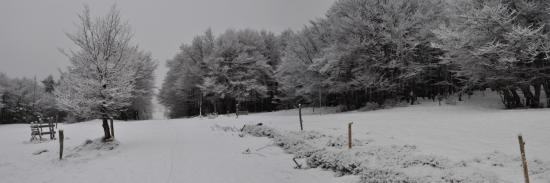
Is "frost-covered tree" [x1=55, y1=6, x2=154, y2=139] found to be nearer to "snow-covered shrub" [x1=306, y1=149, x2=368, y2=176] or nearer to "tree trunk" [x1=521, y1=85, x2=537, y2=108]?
"snow-covered shrub" [x1=306, y1=149, x2=368, y2=176]

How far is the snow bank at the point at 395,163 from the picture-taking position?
20.5ft

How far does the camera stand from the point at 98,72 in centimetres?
1484

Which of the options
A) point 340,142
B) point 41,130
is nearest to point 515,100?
point 340,142

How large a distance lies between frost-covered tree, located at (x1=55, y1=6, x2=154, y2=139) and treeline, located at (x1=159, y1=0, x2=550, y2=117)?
15003mm

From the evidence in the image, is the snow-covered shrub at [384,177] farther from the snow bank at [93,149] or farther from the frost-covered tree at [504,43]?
the frost-covered tree at [504,43]

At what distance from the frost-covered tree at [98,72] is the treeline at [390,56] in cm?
1500

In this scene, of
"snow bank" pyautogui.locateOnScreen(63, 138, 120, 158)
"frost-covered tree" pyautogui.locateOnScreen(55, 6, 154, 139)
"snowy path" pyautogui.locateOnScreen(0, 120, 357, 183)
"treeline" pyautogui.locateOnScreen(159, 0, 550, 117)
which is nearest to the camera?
"snowy path" pyautogui.locateOnScreen(0, 120, 357, 183)

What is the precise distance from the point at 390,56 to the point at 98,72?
19189 mm

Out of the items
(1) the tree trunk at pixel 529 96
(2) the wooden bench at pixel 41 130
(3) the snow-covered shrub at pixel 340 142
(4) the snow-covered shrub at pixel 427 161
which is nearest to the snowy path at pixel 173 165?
(4) the snow-covered shrub at pixel 427 161

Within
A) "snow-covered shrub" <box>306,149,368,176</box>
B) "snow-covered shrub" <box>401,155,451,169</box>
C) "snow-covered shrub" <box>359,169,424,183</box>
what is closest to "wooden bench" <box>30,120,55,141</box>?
"snow-covered shrub" <box>306,149,368,176</box>

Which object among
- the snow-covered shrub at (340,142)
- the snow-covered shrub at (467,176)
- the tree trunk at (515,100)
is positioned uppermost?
the tree trunk at (515,100)

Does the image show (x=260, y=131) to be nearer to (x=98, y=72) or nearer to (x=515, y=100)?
(x=98, y=72)

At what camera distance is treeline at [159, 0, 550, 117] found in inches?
654

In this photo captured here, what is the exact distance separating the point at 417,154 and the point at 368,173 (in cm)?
183
